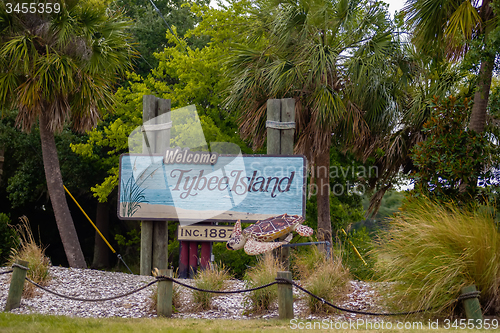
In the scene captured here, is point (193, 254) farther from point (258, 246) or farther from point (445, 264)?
point (445, 264)

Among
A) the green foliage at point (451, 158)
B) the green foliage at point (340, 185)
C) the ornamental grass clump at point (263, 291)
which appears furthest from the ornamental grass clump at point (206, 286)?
the green foliage at point (340, 185)

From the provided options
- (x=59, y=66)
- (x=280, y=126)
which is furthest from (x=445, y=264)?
(x=59, y=66)

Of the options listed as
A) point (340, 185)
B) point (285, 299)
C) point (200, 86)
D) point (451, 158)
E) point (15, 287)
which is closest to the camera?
point (285, 299)

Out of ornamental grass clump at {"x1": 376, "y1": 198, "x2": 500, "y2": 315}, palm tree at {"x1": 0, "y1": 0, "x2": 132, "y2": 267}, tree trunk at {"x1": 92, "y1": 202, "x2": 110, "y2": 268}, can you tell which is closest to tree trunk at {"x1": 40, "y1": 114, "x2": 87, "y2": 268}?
palm tree at {"x1": 0, "y1": 0, "x2": 132, "y2": 267}

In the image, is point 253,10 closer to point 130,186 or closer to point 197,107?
point 197,107

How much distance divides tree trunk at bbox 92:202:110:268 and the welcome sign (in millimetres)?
10496

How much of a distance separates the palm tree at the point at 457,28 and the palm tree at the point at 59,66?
21.0 ft

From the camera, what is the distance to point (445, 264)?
524 cm

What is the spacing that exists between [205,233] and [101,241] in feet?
36.8

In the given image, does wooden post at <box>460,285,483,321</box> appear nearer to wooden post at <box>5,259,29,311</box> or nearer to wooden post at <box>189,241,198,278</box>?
wooden post at <box>189,241,198,278</box>

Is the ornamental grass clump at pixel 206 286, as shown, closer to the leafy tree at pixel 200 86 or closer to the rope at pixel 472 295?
the rope at pixel 472 295

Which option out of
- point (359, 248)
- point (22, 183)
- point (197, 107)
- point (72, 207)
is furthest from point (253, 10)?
point (72, 207)

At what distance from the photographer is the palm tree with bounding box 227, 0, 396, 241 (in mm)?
9789

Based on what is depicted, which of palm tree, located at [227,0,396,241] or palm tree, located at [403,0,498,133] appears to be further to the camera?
palm tree, located at [227,0,396,241]
